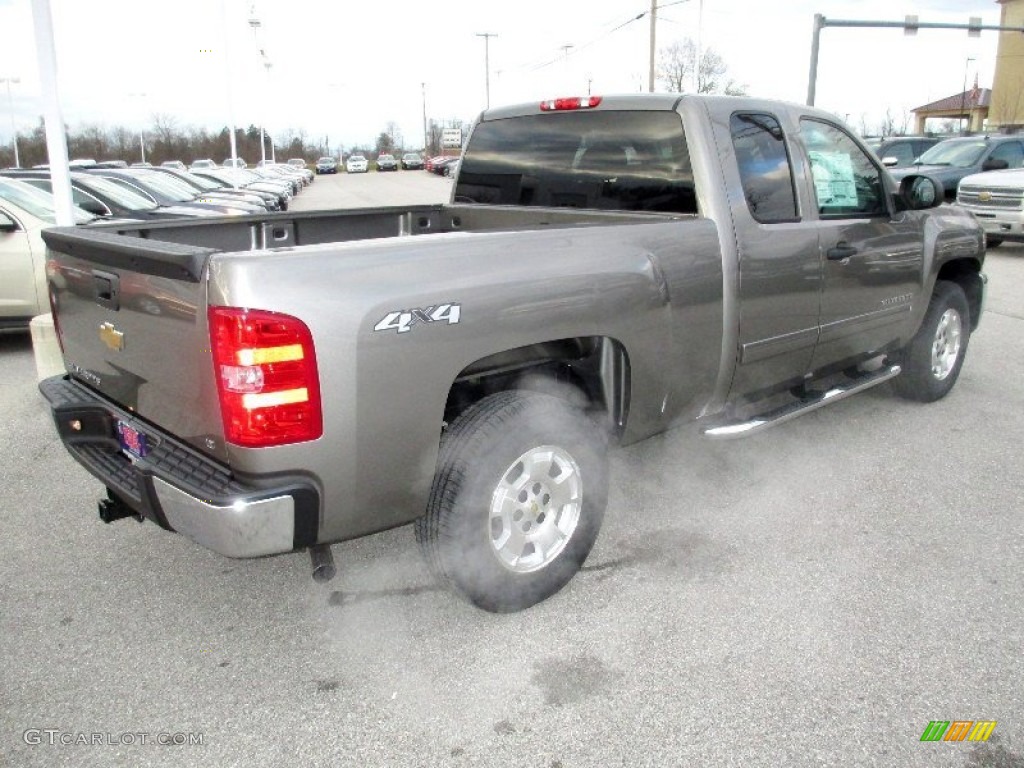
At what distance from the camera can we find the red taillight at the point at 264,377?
225 cm

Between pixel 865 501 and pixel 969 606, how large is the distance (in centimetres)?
100

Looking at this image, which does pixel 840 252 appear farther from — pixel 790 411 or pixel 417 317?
pixel 417 317

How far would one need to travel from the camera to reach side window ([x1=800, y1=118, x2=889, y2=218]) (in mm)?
4254

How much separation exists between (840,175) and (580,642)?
2.99 meters

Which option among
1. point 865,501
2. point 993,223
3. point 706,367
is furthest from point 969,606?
point 993,223

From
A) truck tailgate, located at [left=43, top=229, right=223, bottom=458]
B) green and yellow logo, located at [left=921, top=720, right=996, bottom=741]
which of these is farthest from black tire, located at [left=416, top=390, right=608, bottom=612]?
green and yellow logo, located at [left=921, top=720, right=996, bottom=741]

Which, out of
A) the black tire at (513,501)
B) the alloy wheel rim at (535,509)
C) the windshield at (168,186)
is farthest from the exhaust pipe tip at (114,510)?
the windshield at (168,186)

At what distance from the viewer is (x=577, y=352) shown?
10.5 feet

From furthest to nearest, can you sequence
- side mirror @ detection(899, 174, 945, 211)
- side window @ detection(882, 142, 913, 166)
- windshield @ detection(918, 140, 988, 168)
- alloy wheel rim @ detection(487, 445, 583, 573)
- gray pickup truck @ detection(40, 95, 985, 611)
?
side window @ detection(882, 142, 913, 166) < windshield @ detection(918, 140, 988, 168) < side mirror @ detection(899, 174, 945, 211) < alloy wheel rim @ detection(487, 445, 583, 573) < gray pickup truck @ detection(40, 95, 985, 611)

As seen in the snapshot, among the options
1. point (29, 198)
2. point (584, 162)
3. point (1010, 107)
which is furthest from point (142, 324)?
point (1010, 107)

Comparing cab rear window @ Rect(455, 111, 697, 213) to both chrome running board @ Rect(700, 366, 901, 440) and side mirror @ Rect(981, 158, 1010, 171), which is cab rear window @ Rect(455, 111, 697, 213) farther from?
side mirror @ Rect(981, 158, 1010, 171)

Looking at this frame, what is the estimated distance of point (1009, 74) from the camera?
6341 centimetres

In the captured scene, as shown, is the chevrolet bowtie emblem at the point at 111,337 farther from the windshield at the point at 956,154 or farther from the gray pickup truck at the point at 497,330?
the windshield at the point at 956,154
